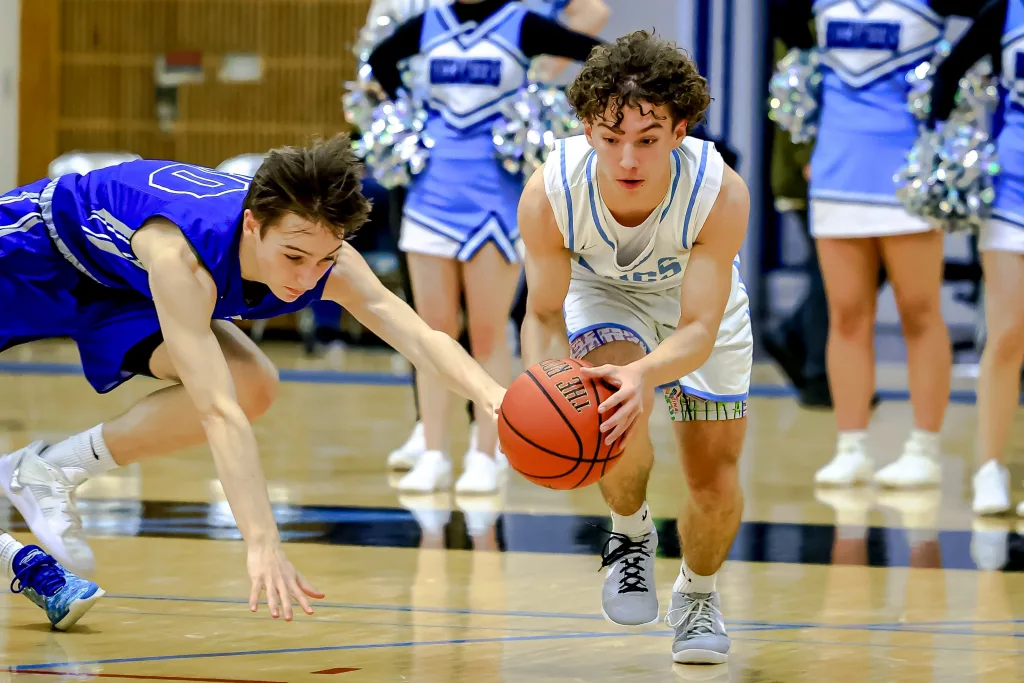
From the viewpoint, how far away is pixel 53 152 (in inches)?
480

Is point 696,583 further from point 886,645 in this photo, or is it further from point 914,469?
point 914,469

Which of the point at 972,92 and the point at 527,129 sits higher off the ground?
the point at 972,92

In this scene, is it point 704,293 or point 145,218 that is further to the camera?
point 145,218

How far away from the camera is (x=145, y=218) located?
3.17 m

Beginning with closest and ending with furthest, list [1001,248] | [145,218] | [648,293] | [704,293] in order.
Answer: [704,293] < [145,218] < [648,293] < [1001,248]

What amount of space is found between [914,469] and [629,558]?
2.40 metres

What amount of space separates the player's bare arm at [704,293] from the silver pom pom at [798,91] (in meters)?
2.52

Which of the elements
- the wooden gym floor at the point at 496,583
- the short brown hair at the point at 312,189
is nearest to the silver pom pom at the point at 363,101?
the wooden gym floor at the point at 496,583

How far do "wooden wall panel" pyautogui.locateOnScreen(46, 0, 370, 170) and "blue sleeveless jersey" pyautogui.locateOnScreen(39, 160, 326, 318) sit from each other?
8341 mm

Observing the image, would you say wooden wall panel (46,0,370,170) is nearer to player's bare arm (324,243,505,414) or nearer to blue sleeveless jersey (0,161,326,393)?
blue sleeveless jersey (0,161,326,393)

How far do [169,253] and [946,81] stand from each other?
119 inches

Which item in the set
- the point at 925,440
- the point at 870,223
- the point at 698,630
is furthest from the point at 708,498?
the point at 925,440

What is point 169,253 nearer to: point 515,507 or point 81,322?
point 81,322

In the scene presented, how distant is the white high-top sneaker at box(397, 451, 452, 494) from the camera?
522 cm
